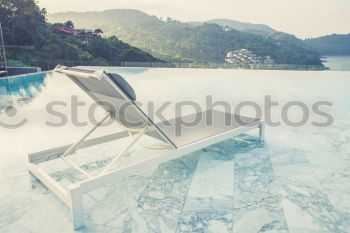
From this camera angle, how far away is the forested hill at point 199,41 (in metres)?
30.0

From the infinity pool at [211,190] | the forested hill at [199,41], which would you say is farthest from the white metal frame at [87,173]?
the forested hill at [199,41]

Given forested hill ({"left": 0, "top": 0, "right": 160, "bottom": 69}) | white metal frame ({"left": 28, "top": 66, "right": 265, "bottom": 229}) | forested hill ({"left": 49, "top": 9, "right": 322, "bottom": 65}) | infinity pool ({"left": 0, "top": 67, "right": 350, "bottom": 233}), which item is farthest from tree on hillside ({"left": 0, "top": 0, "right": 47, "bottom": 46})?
white metal frame ({"left": 28, "top": 66, "right": 265, "bottom": 229})

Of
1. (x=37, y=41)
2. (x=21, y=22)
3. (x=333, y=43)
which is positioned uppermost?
(x=21, y=22)

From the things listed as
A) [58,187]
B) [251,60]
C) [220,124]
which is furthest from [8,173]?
[251,60]

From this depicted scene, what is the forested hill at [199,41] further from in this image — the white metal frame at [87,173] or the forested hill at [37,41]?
the white metal frame at [87,173]

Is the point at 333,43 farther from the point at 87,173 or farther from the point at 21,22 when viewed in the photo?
the point at 87,173

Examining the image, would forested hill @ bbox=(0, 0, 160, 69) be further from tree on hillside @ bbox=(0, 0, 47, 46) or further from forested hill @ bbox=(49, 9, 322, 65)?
forested hill @ bbox=(49, 9, 322, 65)

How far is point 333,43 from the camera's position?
38719 mm

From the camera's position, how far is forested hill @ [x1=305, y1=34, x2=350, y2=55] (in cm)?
3812

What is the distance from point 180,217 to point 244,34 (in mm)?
33165

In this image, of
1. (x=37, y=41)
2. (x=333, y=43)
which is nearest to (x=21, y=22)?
(x=37, y=41)

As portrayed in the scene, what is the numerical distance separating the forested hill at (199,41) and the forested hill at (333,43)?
→ 250 centimetres

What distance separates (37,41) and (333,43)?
37.2 metres

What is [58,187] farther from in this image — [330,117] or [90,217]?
[330,117]
